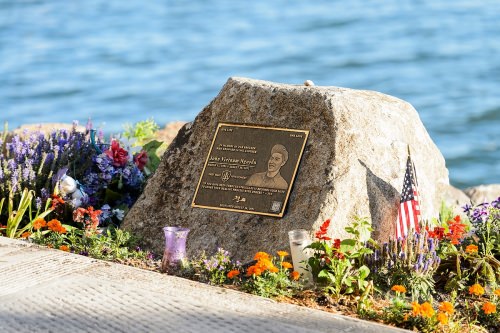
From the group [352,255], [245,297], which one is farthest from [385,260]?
[245,297]

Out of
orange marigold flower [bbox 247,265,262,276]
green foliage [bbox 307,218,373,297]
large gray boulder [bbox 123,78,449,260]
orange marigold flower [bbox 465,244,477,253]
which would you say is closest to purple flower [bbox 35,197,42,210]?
large gray boulder [bbox 123,78,449,260]

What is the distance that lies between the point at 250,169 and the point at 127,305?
1694 millimetres

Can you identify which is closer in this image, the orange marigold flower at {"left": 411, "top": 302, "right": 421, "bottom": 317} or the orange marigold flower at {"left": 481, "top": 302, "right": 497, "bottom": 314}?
the orange marigold flower at {"left": 411, "top": 302, "right": 421, "bottom": 317}

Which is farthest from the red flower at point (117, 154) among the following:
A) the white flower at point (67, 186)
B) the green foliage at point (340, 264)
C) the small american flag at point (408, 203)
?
the small american flag at point (408, 203)

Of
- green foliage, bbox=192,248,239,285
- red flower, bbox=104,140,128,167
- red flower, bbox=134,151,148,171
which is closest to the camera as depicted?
green foliage, bbox=192,248,239,285

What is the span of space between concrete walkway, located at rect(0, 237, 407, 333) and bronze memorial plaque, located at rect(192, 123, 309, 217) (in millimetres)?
944

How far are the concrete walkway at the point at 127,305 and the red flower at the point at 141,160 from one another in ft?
5.82

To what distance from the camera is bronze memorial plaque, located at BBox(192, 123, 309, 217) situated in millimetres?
5898

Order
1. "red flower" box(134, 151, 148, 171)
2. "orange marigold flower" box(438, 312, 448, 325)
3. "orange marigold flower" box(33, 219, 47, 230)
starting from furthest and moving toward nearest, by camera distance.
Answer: "red flower" box(134, 151, 148, 171) < "orange marigold flower" box(33, 219, 47, 230) < "orange marigold flower" box(438, 312, 448, 325)

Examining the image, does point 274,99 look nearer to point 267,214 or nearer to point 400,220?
point 267,214

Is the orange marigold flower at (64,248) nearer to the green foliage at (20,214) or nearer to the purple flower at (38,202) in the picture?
the green foliage at (20,214)

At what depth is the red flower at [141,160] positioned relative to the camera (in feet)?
23.2

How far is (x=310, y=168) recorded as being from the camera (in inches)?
Answer: 230

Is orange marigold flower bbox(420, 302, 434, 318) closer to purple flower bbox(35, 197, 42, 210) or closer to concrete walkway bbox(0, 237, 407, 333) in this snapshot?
concrete walkway bbox(0, 237, 407, 333)
